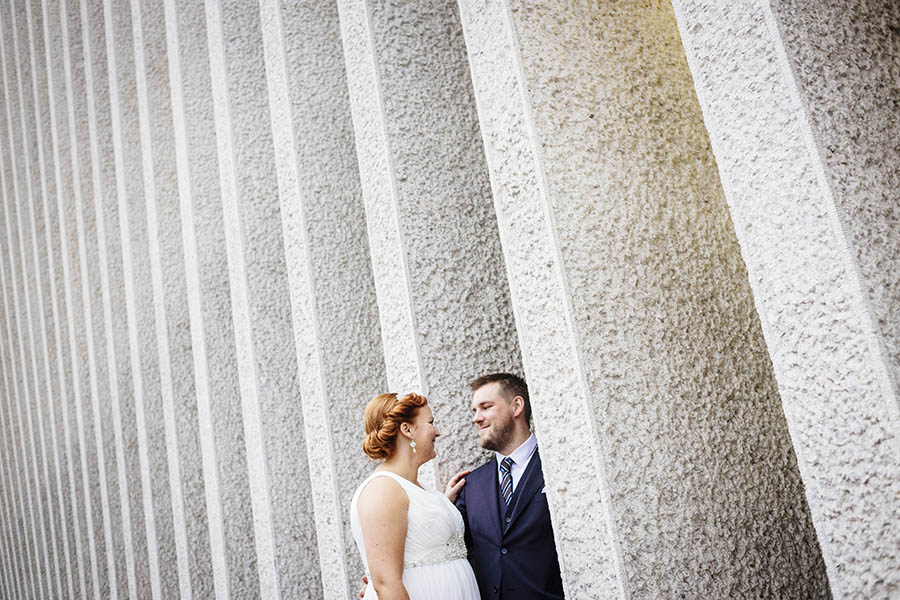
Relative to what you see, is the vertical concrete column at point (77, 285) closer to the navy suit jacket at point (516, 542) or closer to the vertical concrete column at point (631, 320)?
the navy suit jacket at point (516, 542)

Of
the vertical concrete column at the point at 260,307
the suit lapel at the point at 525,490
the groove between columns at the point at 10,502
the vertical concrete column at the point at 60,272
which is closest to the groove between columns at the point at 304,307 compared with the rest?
the vertical concrete column at the point at 260,307

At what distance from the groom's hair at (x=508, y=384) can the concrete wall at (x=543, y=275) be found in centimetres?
26

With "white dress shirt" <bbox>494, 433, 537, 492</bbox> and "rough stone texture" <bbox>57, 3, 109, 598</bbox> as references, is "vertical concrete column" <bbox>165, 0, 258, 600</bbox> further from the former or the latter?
"rough stone texture" <bbox>57, 3, 109, 598</bbox>

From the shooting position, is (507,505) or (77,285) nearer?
(507,505)

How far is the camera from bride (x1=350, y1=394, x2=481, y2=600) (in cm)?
300

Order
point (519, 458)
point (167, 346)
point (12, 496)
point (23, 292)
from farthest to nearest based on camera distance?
point (12, 496) → point (23, 292) → point (167, 346) → point (519, 458)

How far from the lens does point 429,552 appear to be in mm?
3184

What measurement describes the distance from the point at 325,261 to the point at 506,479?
1760 millimetres

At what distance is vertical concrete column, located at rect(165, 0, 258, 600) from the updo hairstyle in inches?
82.1

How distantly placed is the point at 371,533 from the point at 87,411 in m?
6.86

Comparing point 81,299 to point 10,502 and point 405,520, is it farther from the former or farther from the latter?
point 405,520

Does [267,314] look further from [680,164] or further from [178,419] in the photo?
[680,164]

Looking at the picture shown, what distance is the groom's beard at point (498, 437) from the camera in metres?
3.37

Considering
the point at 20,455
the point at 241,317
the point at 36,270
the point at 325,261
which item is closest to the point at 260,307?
the point at 241,317
